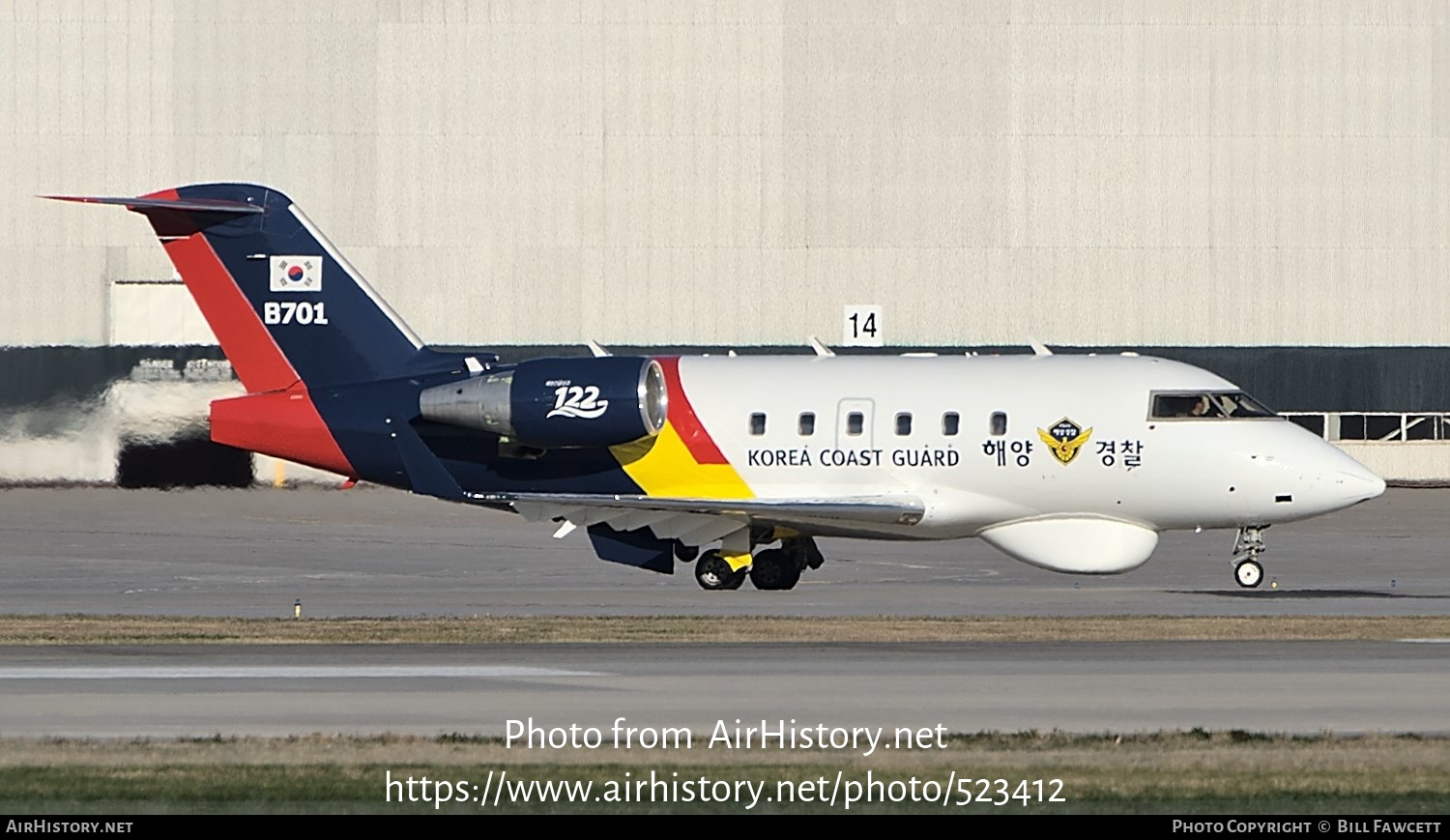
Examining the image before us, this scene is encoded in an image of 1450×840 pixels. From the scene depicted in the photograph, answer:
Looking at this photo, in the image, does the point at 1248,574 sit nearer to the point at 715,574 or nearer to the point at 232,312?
the point at 715,574

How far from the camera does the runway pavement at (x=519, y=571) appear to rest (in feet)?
101

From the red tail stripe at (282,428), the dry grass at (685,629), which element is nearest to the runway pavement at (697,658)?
the dry grass at (685,629)

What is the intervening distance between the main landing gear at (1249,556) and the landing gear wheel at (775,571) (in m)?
6.34

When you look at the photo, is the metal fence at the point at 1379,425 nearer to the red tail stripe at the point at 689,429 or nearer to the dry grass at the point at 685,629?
the red tail stripe at the point at 689,429

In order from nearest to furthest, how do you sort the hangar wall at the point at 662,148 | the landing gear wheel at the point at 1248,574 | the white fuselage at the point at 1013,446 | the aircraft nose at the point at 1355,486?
the aircraft nose at the point at 1355,486, the white fuselage at the point at 1013,446, the landing gear wheel at the point at 1248,574, the hangar wall at the point at 662,148

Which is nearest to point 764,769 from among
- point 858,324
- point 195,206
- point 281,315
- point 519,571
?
point 281,315

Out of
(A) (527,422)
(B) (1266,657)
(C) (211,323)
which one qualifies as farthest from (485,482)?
(B) (1266,657)

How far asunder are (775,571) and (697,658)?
37.3 feet

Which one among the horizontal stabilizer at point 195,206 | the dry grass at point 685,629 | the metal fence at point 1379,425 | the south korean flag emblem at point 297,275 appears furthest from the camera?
the metal fence at point 1379,425

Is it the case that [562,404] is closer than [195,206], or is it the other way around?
[562,404]

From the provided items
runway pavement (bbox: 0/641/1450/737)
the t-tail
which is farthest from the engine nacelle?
runway pavement (bbox: 0/641/1450/737)

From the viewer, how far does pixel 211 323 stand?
117 ft

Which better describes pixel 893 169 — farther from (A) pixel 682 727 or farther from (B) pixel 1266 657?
(A) pixel 682 727

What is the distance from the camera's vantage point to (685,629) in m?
26.6
